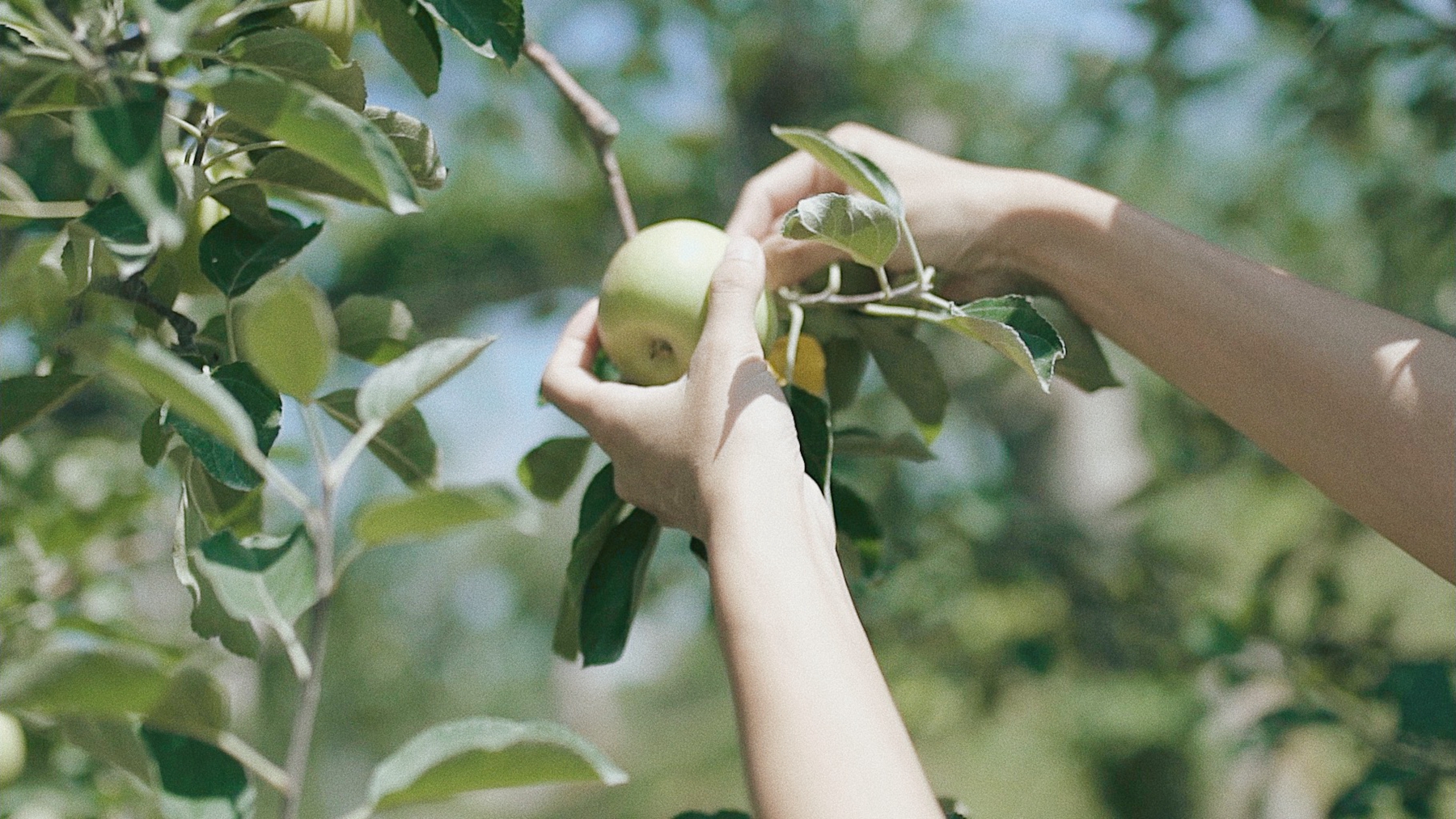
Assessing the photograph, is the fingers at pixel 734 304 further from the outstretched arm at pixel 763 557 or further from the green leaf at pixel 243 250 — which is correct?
the green leaf at pixel 243 250

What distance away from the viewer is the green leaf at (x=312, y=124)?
0.49 metres

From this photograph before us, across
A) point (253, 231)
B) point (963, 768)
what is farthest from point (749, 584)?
point (963, 768)

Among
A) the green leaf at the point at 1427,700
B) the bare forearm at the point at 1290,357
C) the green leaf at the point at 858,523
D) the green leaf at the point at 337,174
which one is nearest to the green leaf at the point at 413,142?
the green leaf at the point at 337,174

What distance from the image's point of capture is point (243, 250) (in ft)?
2.36

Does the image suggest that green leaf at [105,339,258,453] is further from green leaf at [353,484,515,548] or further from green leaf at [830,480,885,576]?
green leaf at [830,480,885,576]

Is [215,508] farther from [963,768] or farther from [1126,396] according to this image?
[963,768]

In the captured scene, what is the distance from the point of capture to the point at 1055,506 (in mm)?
4773

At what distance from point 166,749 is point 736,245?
1.52ft

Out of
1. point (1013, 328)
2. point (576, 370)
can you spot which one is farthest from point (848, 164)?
point (576, 370)

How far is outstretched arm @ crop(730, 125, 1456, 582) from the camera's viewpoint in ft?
2.75

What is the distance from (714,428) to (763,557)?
0.10 m

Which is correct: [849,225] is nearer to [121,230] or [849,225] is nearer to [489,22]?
[489,22]

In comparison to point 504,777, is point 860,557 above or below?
below

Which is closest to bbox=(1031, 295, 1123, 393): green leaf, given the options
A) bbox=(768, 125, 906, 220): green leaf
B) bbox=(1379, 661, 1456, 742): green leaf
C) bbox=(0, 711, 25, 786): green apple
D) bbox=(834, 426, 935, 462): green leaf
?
bbox=(834, 426, 935, 462): green leaf
